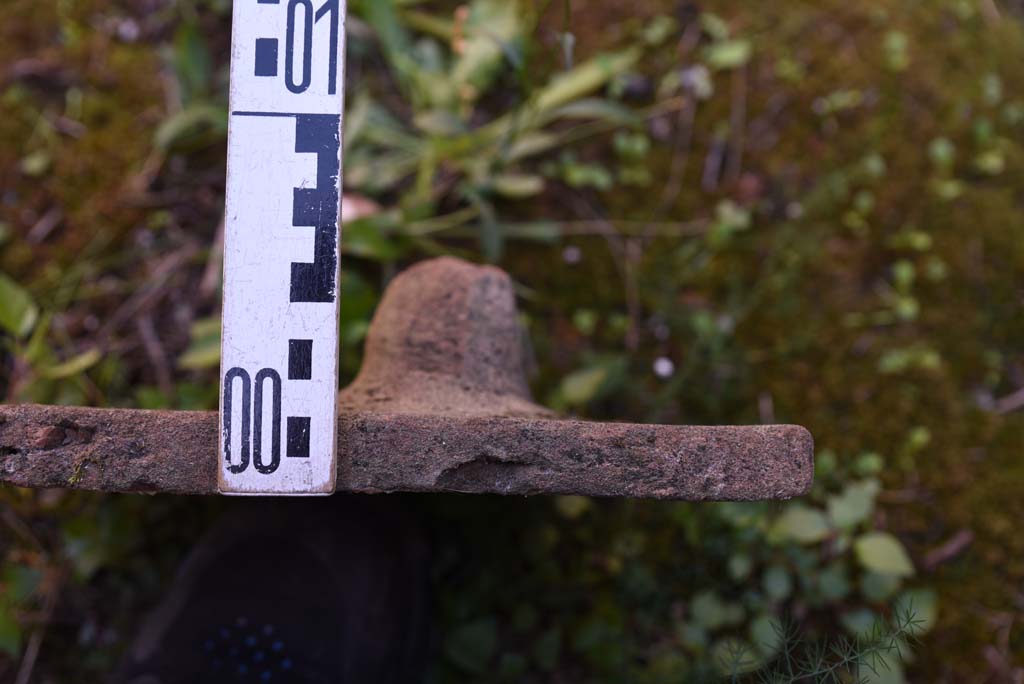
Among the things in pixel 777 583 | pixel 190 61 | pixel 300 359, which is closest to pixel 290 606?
pixel 300 359

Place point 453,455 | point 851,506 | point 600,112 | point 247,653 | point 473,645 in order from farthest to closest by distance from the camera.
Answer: point 600,112 → point 851,506 → point 473,645 → point 247,653 → point 453,455

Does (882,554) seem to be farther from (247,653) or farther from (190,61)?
(190,61)

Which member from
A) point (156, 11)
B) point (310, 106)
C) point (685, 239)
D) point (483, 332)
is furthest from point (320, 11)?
point (156, 11)

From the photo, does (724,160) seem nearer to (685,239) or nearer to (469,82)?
(685,239)

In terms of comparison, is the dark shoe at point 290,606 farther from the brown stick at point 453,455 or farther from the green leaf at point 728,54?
the green leaf at point 728,54

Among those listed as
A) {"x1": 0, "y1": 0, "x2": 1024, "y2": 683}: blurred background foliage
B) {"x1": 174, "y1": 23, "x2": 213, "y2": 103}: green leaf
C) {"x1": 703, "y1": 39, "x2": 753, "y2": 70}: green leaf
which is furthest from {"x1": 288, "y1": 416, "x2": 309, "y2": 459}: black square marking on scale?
{"x1": 703, "y1": 39, "x2": 753, "y2": 70}: green leaf

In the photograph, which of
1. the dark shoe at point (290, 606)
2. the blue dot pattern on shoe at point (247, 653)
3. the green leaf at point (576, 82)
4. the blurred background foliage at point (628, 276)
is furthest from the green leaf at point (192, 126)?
the blue dot pattern on shoe at point (247, 653)

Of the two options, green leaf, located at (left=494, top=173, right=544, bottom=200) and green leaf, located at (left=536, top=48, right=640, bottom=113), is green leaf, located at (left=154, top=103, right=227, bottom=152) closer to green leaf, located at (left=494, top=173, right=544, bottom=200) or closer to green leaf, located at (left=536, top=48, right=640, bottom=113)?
green leaf, located at (left=494, top=173, right=544, bottom=200)
